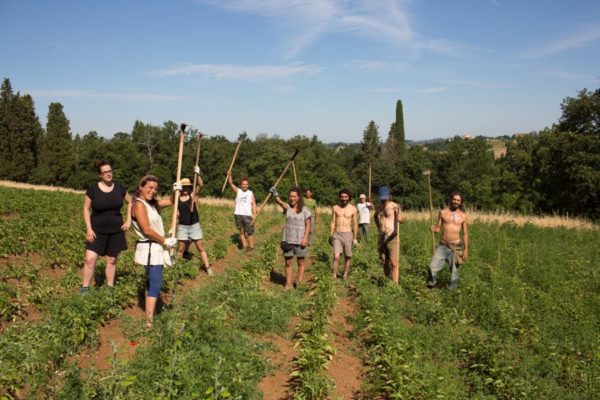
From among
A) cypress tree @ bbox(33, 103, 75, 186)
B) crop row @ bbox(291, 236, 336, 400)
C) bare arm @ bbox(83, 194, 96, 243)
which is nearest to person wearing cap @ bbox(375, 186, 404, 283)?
crop row @ bbox(291, 236, 336, 400)

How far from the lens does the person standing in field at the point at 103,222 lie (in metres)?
6.20

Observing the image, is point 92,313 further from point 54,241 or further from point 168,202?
point 54,241

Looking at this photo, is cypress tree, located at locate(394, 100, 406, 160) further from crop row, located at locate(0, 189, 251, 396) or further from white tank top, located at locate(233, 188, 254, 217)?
crop row, located at locate(0, 189, 251, 396)

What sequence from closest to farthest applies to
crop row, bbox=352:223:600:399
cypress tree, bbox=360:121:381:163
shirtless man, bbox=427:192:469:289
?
1. crop row, bbox=352:223:600:399
2. shirtless man, bbox=427:192:469:289
3. cypress tree, bbox=360:121:381:163

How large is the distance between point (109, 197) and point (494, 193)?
55.1 metres

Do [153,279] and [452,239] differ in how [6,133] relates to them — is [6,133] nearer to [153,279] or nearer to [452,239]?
[153,279]

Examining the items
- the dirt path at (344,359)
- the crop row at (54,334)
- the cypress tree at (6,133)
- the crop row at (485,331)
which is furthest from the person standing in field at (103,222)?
the cypress tree at (6,133)

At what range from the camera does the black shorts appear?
20.5 ft

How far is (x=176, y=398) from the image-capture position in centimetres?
394

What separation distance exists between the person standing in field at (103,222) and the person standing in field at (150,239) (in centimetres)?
58

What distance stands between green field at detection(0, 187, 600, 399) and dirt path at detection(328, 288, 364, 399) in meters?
0.11

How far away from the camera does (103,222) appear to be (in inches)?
250

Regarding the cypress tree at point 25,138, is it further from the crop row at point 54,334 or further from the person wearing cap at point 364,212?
the crop row at point 54,334

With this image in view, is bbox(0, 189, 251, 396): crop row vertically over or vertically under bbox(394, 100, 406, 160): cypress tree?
under
